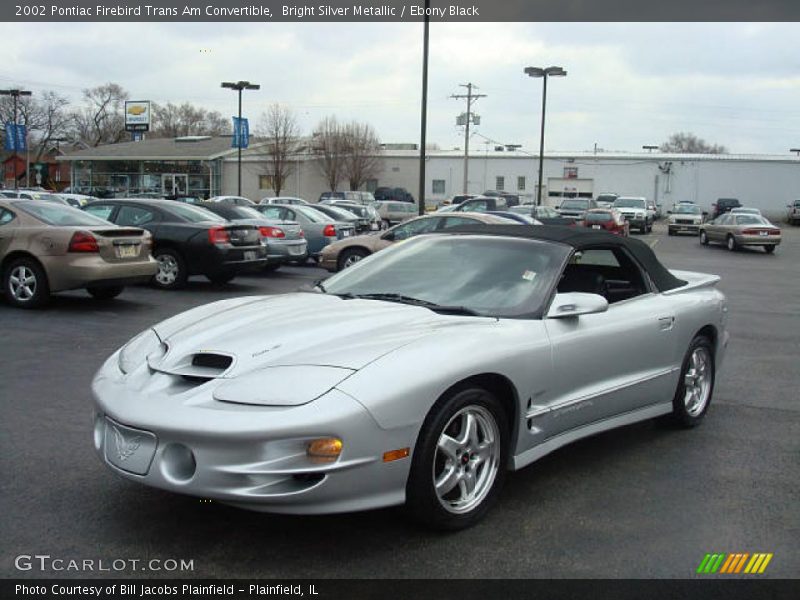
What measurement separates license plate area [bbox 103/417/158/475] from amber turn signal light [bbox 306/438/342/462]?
2.17 feet

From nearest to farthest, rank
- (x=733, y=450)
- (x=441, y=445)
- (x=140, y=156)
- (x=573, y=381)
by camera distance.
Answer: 1. (x=441, y=445)
2. (x=573, y=381)
3. (x=733, y=450)
4. (x=140, y=156)

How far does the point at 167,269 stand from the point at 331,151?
55341 mm

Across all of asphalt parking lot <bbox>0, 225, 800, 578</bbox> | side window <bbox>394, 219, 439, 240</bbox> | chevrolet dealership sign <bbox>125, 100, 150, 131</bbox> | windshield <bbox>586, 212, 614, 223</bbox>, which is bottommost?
asphalt parking lot <bbox>0, 225, 800, 578</bbox>

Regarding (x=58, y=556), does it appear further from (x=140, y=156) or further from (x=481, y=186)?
(x=481, y=186)

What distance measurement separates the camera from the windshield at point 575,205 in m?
39.2

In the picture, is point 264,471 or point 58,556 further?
point 58,556

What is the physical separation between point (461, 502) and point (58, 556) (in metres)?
1.76

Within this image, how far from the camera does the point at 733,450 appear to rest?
202 inches

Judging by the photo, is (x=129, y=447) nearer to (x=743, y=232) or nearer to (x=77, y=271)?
(x=77, y=271)

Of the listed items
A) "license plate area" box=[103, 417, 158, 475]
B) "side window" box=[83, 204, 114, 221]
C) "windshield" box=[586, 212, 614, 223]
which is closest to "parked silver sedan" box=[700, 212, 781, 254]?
"windshield" box=[586, 212, 614, 223]

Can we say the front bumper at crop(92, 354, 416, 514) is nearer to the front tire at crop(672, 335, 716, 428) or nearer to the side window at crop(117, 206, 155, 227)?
the front tire at crop(672, 335, 716, 428)

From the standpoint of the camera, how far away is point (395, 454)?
332 centimetres

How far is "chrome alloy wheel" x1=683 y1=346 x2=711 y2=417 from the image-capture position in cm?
557

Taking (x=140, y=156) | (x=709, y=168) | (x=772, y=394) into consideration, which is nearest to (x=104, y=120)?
(x=140, y=156)
